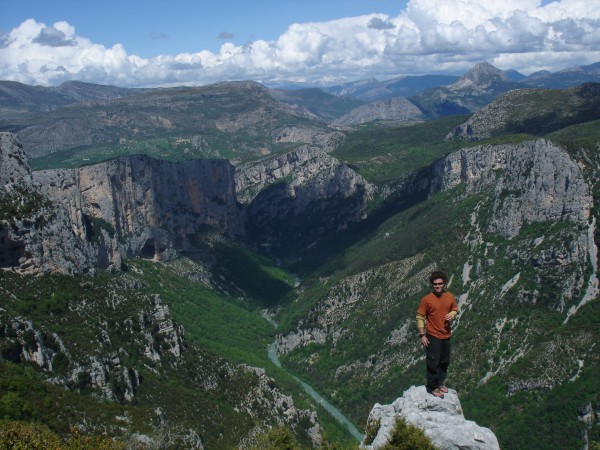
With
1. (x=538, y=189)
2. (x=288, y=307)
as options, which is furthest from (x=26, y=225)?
(x=288, y=307)

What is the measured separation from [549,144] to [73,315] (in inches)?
3732

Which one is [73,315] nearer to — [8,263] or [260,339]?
[8,263]

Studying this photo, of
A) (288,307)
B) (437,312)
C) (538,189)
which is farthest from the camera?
(288,307)

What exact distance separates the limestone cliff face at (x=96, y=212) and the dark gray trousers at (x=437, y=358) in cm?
6815

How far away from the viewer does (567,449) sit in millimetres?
88750

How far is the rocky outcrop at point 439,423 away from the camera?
30203mm

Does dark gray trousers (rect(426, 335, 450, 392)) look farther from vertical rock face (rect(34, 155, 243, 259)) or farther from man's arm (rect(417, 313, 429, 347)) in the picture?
vertical rock face (rect(34, 155, 243, 259))

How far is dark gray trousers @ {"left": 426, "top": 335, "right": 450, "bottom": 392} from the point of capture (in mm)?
30062

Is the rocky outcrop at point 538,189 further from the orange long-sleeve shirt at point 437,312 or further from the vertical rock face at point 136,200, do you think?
the orange long-sleeve shirt at point 437,312

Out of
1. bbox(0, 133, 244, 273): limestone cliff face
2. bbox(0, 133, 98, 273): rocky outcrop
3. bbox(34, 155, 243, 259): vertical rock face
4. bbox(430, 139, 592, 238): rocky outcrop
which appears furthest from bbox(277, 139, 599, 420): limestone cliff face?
bbox(0, 133, 98, 273): rocky outcrop

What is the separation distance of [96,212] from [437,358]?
13341cm

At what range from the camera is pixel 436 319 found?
29.8m

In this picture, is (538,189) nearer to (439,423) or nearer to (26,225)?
(26,225)

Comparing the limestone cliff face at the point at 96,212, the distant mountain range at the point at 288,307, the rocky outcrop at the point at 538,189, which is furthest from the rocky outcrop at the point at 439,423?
the rocky outcrop at the point at 538,189
